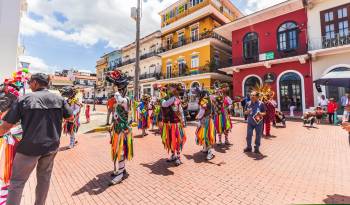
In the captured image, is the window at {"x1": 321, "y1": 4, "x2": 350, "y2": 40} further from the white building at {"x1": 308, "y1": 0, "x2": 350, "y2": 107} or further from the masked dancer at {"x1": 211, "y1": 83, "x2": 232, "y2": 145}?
the masked dancer at {"x1": 211, "y1": 83, "x2": 232, "y2": 145}

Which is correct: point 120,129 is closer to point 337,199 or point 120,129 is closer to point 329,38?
point 337,199

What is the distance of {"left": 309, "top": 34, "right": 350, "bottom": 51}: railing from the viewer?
1273cm

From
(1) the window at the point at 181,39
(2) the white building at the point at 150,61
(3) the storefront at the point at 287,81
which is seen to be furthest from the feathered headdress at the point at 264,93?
(2) the white building at the point at 150,61

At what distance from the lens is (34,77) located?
2.55 m

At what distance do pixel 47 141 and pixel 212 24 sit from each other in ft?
74.8

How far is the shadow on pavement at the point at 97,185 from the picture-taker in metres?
3.35

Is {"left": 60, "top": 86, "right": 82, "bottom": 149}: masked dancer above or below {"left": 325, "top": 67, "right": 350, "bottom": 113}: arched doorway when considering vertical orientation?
below

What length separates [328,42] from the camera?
13.4 metres

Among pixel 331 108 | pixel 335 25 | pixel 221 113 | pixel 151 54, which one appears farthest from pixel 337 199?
pixel 151 54

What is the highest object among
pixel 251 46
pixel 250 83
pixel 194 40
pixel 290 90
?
pixel 194 40

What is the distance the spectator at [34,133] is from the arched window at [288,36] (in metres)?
17.4

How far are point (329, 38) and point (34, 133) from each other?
1785 centimetres

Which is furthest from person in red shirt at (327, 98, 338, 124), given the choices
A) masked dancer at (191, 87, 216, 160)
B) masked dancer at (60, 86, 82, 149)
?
masked dancer at (60, 86, 82, 149)

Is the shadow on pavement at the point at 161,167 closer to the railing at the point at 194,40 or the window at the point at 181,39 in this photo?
the railing at the point at 194,40
